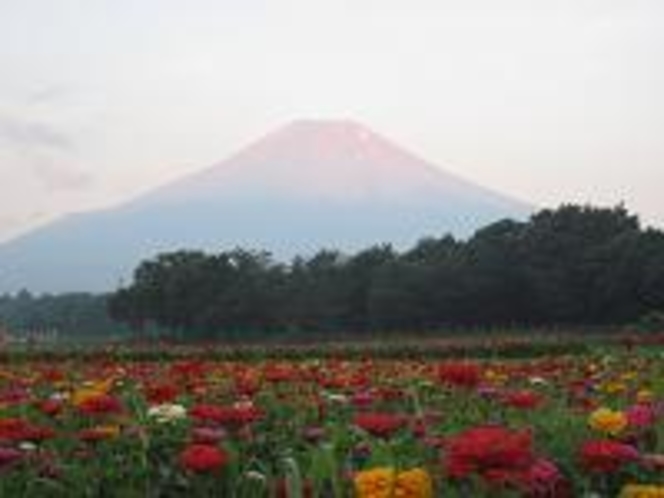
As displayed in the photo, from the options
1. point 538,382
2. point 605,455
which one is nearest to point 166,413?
point 605,455

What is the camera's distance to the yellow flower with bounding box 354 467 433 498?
4.10 m

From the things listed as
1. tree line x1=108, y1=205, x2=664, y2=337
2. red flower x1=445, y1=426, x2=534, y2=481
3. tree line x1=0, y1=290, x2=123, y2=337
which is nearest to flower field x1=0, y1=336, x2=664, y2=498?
red flower x1=445, y1=426, x2=534, y2=481

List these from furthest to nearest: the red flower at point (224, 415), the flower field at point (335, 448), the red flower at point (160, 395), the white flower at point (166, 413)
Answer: the red flower at point (160, 395)
the white flower at point (166, 413)
the red flower at point (224, 415)
the flower field at point (335, 448)

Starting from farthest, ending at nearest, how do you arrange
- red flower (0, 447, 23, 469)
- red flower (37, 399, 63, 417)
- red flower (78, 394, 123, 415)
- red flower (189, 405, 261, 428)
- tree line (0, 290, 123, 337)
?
tree line (0, 290, 123, 337) → red flower (37, 399, 63, 417) → red flower (78, 394, 123, 415) → red flower (189, 405, 261, 428) → red flower (0, 447, 23, 469)

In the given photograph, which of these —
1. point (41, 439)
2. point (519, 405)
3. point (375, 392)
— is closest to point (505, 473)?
point (41, 439)

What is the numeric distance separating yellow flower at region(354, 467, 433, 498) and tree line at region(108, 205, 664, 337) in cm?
7385

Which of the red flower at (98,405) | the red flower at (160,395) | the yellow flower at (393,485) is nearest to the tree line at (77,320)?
the red flower at (160,395)

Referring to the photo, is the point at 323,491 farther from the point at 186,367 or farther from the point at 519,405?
the point at 186,367

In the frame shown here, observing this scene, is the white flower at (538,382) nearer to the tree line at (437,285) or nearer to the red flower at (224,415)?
the red flower at (224,415)

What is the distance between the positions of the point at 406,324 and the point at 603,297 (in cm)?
1337

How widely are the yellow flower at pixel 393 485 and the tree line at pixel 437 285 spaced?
242 ft

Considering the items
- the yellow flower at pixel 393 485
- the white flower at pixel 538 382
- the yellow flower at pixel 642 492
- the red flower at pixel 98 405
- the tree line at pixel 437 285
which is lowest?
the yellow flower at pixel 642 492

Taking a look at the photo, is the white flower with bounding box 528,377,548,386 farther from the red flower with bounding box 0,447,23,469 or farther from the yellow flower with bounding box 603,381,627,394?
the red flower with bounding box 0,447,23,469

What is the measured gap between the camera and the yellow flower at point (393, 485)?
4098mm
